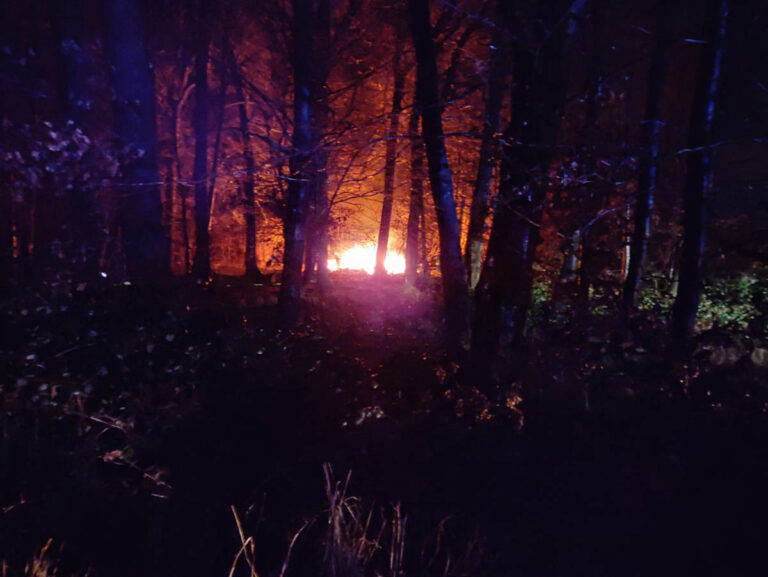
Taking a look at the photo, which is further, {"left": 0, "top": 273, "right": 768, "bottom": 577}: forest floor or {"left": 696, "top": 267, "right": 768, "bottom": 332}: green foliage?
{"left": 696, "top": 267, "right": 768, "bottom": 332}: green foliage

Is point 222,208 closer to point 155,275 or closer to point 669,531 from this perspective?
point 155,275

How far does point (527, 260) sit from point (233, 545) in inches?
197

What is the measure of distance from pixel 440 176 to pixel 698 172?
3688 mm

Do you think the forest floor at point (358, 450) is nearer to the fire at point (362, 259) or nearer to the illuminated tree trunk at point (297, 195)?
the illuminated tree trunk at point (297, 195)

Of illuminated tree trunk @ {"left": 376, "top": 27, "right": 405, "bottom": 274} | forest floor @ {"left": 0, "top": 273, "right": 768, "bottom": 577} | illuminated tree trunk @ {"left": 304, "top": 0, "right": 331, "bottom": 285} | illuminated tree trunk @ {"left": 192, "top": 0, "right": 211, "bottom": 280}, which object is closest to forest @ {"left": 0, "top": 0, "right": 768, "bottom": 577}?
forest floor @ {"left": 0, "top": 273, "right": 768, "bottom": 577}

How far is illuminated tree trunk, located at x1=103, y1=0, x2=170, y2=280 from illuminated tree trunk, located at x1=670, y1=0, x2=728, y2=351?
8134 mm

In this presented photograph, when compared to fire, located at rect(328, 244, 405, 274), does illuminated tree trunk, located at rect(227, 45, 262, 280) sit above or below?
above

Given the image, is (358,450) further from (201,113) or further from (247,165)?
(201,113)

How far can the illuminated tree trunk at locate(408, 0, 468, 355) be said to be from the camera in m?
7.89

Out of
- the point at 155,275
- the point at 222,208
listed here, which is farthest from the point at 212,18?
the point at 222,208

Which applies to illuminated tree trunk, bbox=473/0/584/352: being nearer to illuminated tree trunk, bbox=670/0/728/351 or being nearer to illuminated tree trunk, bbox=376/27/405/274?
illuminated tree trunk, bbox=670/0/728/351

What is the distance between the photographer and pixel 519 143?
7.21m

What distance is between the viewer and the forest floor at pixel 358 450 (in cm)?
503

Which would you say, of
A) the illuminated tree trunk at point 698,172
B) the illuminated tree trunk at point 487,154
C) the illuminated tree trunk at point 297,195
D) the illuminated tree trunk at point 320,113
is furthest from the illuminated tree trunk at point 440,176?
the illuminated tree trunk at point 320,113
